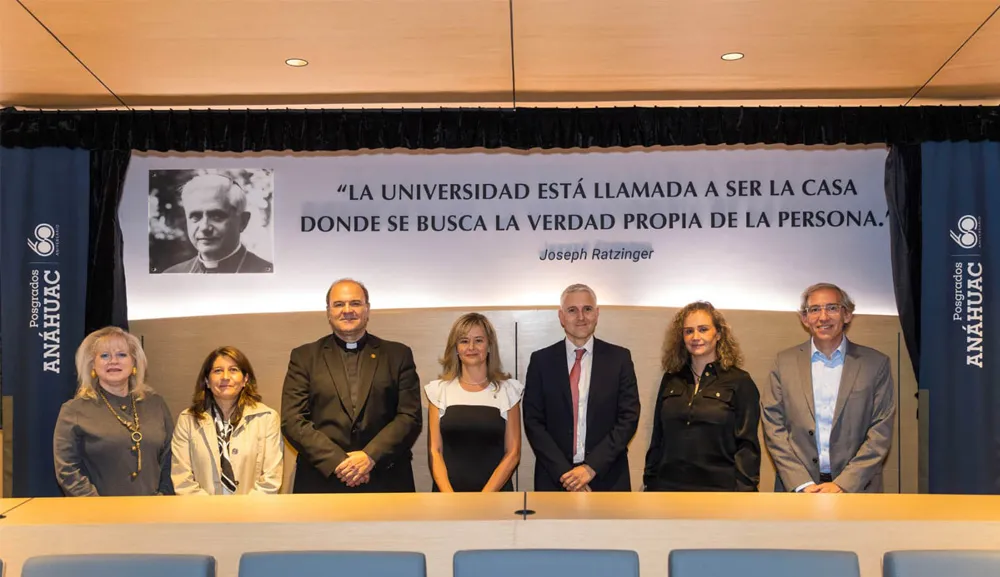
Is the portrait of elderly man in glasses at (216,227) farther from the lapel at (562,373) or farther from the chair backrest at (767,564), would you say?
the chair backrest at (767,564)

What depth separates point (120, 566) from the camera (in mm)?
2094

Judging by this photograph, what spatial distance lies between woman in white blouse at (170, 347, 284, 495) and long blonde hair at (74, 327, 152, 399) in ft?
0.81

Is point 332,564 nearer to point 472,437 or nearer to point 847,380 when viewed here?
point 472,437

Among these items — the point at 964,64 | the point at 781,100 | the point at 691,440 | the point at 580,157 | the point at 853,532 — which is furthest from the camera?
the point at 580,157

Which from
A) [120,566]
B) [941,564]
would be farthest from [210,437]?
[941,564]

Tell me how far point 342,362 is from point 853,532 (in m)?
2.41

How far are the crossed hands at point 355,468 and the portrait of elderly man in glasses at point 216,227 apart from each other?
1879mm

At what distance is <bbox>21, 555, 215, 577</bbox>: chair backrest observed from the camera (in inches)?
81.7

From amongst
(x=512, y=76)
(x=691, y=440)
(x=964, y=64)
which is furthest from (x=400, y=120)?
(x=964, y=64)

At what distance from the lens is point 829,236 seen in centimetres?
527

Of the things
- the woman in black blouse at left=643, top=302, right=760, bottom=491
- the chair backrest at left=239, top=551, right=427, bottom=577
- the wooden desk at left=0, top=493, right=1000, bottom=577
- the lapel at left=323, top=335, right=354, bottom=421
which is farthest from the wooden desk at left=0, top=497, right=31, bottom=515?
→ the woman in black blouse at left=643, top=302, right=760, bottom=491

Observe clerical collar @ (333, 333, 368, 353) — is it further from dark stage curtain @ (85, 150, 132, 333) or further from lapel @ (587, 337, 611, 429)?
dark stage curtain @ (85, 150, 132, 333)

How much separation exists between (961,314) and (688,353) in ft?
5.99

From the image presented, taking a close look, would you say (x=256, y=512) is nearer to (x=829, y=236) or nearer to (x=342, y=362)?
(x=342, y=362)
